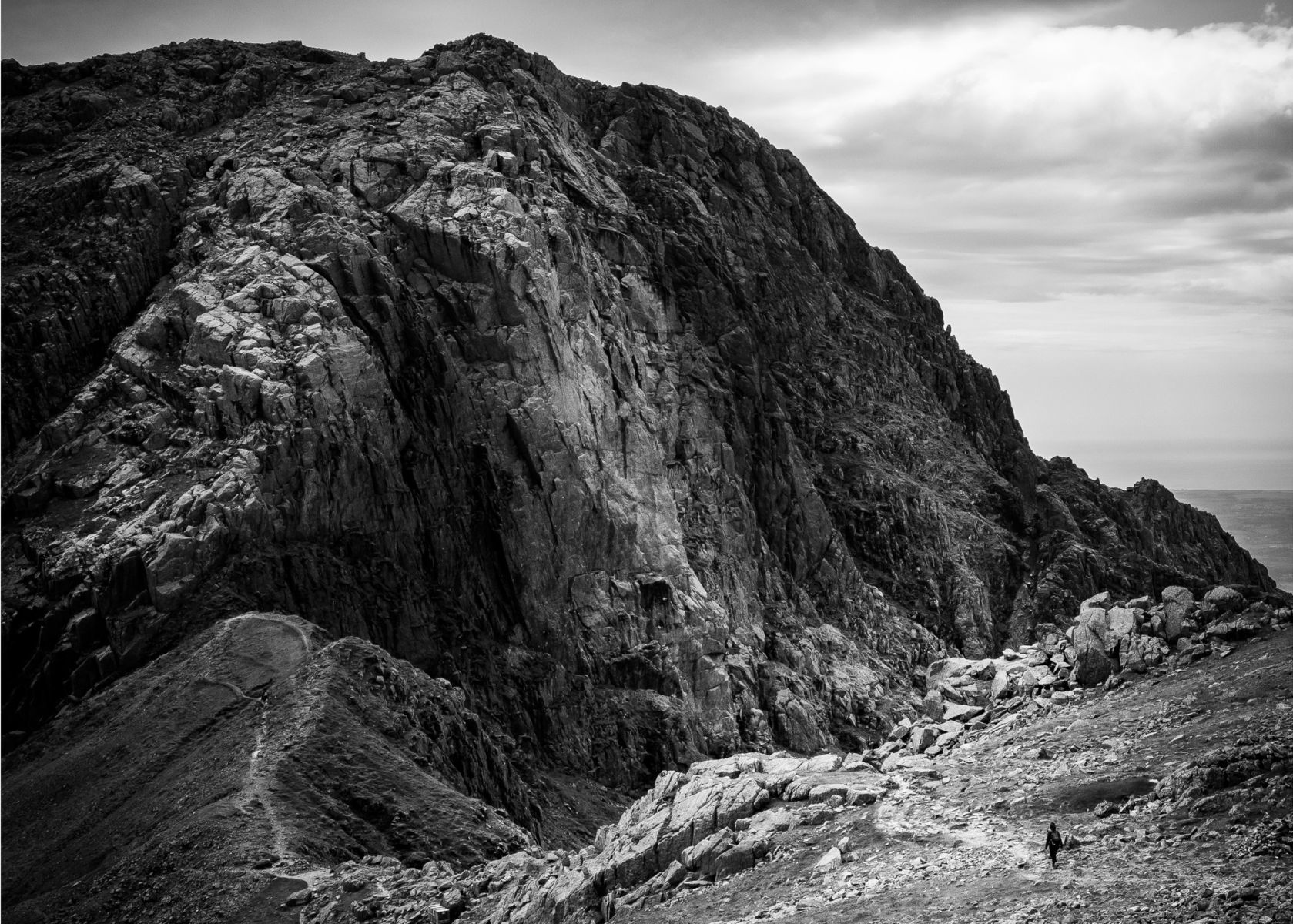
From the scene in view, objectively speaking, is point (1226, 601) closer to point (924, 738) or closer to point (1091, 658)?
point (1091, 658)

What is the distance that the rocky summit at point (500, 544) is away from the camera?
1699 inches

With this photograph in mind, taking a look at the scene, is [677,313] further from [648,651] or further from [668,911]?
[668,911]

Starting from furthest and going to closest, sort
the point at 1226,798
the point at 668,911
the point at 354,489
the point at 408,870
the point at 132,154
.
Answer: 1. the point at 132,154
2. the point at 354,489
3. the point at 408,870
4. the point at 668,911
5. the point at 1226,798

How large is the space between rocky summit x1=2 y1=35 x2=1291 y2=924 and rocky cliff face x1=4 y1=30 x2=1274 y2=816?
429 millimetres

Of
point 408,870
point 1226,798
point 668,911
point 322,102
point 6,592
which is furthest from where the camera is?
point 322,102

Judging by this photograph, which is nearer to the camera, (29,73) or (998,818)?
(998,818)

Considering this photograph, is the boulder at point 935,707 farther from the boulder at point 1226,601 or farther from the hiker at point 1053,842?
the hiker at point 1053,842

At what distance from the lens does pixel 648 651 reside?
102m

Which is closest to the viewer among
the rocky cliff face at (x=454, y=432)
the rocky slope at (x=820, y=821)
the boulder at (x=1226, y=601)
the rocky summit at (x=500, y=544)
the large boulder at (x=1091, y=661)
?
the rocky slope at (x=820, y=821)

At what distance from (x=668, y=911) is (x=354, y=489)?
2419 inches

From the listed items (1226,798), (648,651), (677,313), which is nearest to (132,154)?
(677,313)

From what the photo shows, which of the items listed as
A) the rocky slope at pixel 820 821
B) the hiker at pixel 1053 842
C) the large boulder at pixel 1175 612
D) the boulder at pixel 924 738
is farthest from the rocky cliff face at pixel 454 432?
the hiker at pixel 1053 842

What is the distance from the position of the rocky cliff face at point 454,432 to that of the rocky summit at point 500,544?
43 centimetres

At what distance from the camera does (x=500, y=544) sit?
99.0m
